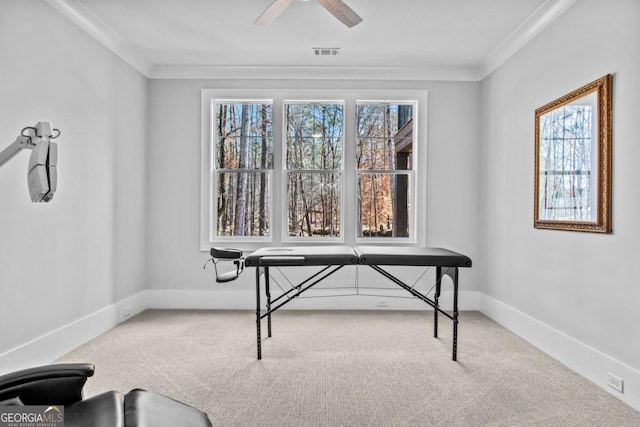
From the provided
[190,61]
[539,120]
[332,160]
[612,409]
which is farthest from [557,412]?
[190,61]

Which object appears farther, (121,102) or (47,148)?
(121,102)

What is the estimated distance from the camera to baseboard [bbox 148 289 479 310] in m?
4.89

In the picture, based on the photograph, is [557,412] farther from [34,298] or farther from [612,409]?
[34,298]

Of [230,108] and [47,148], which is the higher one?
[230,108]

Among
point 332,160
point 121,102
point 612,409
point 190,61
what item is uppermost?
point 190,61

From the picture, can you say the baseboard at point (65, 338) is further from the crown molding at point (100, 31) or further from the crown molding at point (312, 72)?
the crown molding at point (312, 72)

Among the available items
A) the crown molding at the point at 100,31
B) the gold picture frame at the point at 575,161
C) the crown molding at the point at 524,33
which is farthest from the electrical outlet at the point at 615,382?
the crown molding at the point at 100,31

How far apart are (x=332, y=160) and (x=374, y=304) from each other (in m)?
1.72

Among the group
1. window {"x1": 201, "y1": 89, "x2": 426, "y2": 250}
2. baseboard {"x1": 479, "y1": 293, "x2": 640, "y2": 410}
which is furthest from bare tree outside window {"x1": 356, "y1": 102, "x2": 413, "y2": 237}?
baseboard {"x1": 479, "y1": 293, "x2": 640, "y2": 410}

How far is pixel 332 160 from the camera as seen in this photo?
500cm

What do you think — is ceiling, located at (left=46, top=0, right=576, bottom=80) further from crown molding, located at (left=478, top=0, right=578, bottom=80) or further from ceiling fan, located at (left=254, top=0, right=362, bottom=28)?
ceiling fan, located at (left=254, top=0, right=362, bottom=28)

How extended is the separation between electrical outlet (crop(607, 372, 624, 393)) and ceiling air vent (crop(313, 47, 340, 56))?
354 centimetres

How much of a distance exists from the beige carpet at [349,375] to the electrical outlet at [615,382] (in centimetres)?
7

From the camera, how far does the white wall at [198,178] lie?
4914mm
